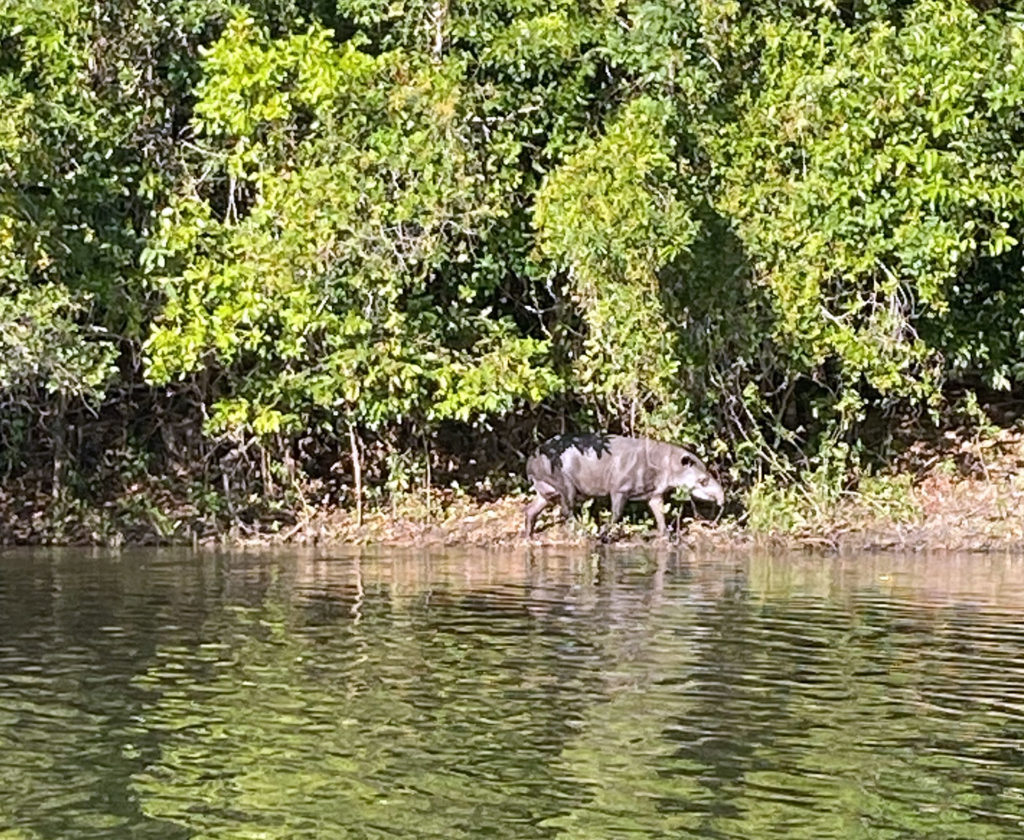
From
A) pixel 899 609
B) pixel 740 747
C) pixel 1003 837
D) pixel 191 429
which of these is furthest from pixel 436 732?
pixel 191 429

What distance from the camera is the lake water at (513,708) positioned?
31.7 feet

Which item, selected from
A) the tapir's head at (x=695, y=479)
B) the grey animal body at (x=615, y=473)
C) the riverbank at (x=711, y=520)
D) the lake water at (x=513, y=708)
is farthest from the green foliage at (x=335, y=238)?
the lake water at (x=513, y=708)

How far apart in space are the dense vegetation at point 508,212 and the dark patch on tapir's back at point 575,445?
0.68 meters

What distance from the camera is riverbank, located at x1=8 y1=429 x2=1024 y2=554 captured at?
78.9 ft

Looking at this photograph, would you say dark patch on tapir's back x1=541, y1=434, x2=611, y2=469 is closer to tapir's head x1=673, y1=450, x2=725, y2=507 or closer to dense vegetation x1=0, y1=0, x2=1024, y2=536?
dense vegetation x1=0, y1=0, x2=1024, y2=536

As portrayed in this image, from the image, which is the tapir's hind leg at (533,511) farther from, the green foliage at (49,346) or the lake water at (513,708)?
the green foliage at (49,346)

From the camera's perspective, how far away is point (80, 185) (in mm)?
24906

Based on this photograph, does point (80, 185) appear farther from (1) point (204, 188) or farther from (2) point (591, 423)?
(2) point (591, 423)

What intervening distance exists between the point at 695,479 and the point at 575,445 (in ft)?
5.31

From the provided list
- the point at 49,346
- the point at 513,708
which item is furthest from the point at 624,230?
the point at 513,708

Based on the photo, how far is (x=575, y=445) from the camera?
82.2 feet

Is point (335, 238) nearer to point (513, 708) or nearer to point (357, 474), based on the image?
point (357, 474)

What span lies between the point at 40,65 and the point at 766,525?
1086cm

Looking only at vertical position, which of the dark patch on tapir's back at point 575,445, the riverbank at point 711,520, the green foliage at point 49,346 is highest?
the green foliage at point 49,346
